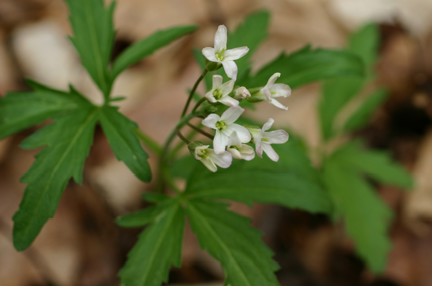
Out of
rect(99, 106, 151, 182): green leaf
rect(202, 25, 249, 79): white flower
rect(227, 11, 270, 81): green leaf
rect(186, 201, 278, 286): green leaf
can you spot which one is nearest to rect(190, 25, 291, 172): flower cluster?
rect(202, 25, 249, 79): white flower

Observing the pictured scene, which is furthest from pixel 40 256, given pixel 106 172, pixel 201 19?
pixel 201 19

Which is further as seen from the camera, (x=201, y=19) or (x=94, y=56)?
(x=201, y=19)

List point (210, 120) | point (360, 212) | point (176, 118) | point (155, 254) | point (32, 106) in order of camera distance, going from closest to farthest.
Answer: point (210, 120)
point (155, 254)
point (32, 106)
point (360, 212)
point (176, 118)

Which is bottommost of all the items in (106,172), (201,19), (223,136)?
(106,172)

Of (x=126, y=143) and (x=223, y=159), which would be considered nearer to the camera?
(x=223, y=159)

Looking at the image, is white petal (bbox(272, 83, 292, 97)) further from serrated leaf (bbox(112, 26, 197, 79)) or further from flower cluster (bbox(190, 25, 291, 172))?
serrated leaf (bbox(112, 26, 197, 79))

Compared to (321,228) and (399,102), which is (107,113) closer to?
(321,228)

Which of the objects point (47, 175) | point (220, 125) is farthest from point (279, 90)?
point (47, 175)

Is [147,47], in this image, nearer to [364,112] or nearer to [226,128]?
[226,128]
